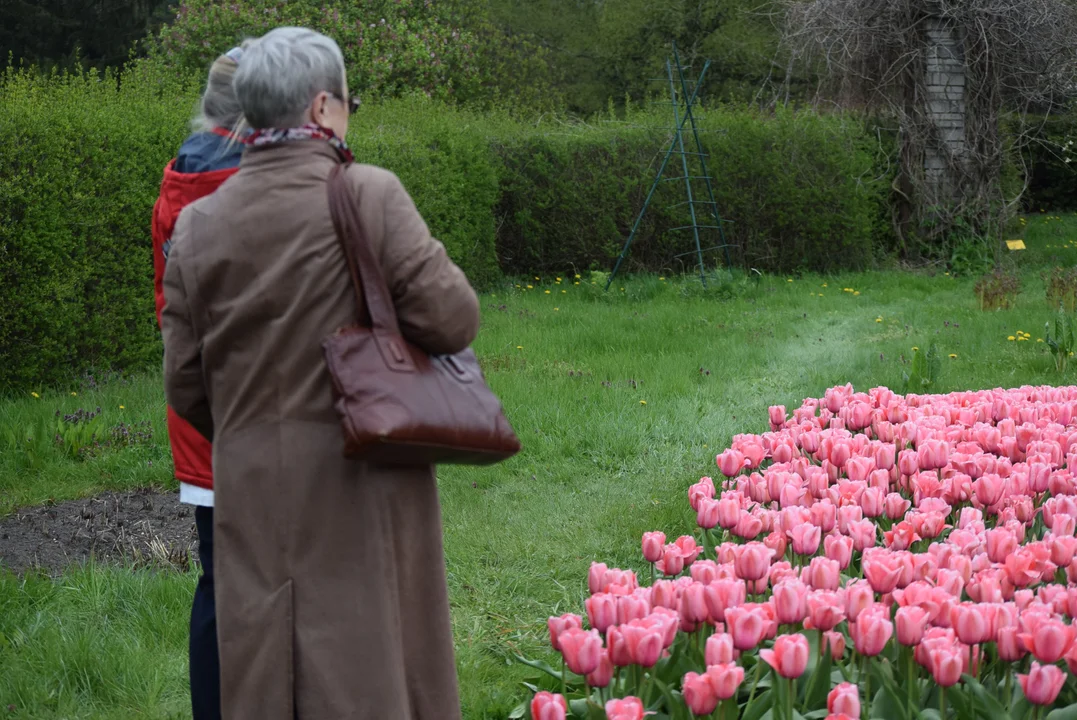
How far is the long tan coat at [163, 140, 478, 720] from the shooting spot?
2.13 m

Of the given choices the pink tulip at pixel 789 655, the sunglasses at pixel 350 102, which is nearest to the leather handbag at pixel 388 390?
the sunglasses at pixel 350 102

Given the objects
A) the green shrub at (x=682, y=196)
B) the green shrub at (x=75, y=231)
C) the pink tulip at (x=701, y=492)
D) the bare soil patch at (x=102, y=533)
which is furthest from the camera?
the green shrub at (x=682, y=196)

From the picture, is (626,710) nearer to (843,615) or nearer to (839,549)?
(843,615)

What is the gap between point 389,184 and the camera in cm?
215

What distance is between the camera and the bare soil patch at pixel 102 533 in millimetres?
4344

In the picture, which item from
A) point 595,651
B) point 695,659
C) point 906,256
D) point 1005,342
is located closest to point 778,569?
point 695,659

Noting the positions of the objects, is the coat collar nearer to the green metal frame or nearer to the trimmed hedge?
the trimmed hedge

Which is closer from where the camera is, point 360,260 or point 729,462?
point 360,260

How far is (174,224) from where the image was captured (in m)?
2.54

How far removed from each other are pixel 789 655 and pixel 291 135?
1336 mm

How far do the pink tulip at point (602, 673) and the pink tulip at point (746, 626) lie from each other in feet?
0.83

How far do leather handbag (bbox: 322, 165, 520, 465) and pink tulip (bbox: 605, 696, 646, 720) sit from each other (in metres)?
0.51

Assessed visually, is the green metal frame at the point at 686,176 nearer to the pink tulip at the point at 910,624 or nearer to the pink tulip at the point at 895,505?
the pink tulip at the point at 895,505

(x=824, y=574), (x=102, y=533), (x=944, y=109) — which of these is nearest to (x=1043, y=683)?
(x=824, y=574)
